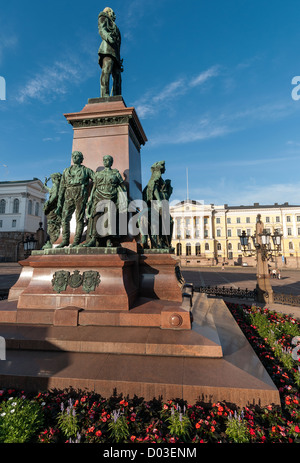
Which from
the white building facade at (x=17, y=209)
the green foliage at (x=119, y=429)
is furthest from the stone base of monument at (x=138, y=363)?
the white building facade at (x=17, y=209)

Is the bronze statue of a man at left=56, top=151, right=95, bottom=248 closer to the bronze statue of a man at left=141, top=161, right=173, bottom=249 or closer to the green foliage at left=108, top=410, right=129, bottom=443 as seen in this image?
the bronze statue of a man at left=141, top=161, right=173, bottom=249

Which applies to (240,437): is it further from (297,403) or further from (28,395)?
(28,395)

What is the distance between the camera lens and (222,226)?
82750 millimetres

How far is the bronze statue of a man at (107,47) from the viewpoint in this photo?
28.3ft

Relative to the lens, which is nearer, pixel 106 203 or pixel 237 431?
pixel 237 431

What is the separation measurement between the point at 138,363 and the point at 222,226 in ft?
272

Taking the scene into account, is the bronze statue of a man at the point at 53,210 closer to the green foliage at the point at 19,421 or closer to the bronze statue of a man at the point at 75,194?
the bronze statue of a man at the point at 75,194

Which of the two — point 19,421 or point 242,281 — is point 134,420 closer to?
point 19,421

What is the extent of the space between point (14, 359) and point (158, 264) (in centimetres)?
384

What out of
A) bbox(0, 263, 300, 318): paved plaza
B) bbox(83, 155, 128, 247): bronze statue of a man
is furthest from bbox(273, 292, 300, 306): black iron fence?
bbox(83, 155, 128, 247): bronze statue of a man

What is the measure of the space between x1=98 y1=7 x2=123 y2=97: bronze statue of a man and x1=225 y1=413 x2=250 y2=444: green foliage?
9704mm

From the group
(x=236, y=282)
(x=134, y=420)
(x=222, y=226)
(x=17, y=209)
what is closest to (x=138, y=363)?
(x=134, y=420)

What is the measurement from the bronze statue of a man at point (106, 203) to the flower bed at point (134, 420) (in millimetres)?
3620

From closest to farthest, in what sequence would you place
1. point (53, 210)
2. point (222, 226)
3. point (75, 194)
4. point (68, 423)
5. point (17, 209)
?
point (68, 423) → point (75, 194) → point (53, 210) → point (17, 209) → point (222, 226)
